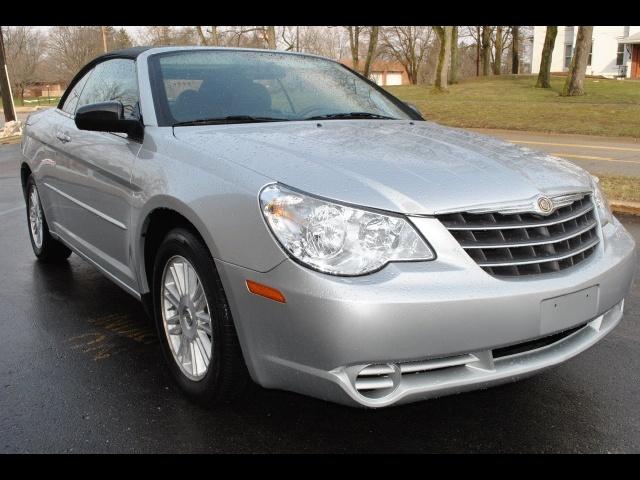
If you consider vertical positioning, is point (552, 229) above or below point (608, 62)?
above

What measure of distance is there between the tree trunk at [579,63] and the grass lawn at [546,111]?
46 centimetres

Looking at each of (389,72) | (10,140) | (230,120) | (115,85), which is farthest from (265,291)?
(389,72)

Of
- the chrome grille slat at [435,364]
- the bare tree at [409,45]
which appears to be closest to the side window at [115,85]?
the chrome grille slat at [435,364]

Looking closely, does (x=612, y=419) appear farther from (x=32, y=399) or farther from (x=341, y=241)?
(x=32, y=399)

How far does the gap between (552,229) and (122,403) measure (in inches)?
80.6

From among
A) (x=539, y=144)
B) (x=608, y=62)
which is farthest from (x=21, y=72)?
(x=539, y=144)

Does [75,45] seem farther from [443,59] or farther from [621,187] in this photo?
[621,187]

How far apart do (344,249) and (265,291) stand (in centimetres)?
33

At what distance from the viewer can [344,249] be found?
238cm

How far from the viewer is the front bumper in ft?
7.48

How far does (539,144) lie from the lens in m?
15.0

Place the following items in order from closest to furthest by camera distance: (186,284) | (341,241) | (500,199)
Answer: (341,241) → (500,199) → (186,284)

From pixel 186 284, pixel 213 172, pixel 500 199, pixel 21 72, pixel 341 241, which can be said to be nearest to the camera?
pixel 341 241

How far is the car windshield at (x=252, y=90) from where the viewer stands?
3545 mm
